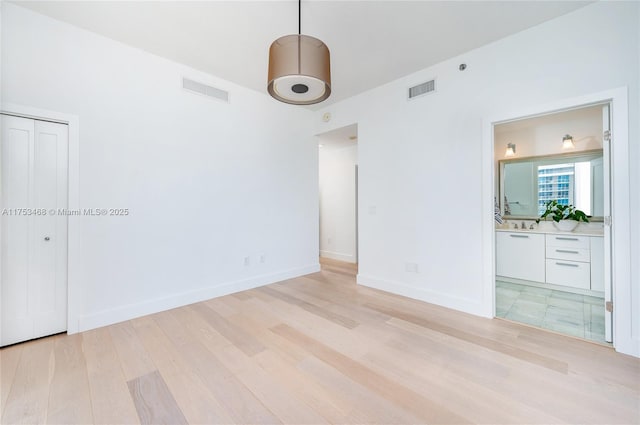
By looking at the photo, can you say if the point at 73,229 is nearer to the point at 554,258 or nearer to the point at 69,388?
the point at 69,388

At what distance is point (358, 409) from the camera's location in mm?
1579

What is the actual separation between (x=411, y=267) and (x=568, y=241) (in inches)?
95.5

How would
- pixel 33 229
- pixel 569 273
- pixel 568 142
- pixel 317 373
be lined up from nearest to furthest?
1. pixel 317 373
2. pixel 33 229
3. pixel 569 273
4. pixel 568 142

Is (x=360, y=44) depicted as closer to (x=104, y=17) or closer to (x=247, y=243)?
(x=104, y=17)

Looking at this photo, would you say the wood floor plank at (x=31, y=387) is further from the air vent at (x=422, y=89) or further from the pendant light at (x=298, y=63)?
the air vent at (x=422, y=89)

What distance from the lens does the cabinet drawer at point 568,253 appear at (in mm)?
3641

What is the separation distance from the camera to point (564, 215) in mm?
4078

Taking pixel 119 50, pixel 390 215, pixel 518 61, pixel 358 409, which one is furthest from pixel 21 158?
pixel 518 61

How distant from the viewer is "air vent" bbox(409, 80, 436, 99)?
335 cm

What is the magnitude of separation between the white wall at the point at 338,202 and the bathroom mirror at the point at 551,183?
9.65ft

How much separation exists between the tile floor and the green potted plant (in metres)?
1.02

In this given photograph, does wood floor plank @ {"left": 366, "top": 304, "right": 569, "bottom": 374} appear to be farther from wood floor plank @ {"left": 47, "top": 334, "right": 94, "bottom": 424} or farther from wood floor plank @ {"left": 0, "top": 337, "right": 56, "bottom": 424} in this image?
wood floor plank @ {"left": 0, "top": 337, "right": 56, "bottom": 424}

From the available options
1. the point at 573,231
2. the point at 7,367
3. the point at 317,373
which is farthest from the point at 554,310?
the point at 7,367

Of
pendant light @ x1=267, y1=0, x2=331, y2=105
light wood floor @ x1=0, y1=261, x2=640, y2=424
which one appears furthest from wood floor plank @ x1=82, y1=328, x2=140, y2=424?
pendant light @ x1=267, y1=0, x2=331, y2=105
